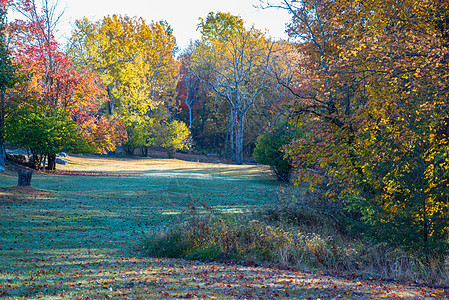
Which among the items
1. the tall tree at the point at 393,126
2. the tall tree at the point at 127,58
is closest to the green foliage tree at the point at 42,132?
the tall tree at the point at 127,58

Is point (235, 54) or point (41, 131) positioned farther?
point (235, 54)

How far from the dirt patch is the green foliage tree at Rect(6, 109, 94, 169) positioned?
331 inches

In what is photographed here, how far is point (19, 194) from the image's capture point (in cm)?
1531

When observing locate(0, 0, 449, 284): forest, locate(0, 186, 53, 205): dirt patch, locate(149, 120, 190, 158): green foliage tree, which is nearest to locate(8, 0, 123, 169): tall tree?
locate(0, 0, 449, 284): forest

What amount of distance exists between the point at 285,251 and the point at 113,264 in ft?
12.6

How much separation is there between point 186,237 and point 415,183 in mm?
5601

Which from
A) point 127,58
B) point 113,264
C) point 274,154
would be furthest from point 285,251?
point 127,58

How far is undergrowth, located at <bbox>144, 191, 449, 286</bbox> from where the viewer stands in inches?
329

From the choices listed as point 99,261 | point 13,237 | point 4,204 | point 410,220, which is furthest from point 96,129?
point 410,220

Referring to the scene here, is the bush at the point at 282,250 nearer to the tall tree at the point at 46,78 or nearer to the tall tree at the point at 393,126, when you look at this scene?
the tall tree at the point at 393,126

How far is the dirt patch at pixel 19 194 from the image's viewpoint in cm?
1435

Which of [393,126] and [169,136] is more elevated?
[169,136]

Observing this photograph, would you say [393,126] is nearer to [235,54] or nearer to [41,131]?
[41,131]

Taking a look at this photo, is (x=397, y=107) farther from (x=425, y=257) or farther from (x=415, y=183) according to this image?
(x=425, y=257)
